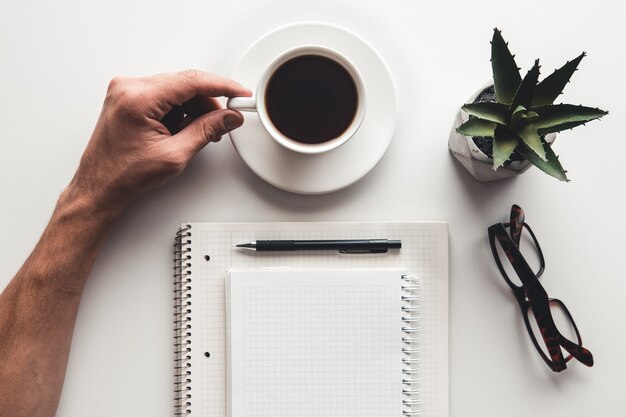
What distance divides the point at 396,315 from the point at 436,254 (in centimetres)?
10

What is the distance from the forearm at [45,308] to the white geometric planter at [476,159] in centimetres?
48

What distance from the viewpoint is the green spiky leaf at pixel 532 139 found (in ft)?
1.95

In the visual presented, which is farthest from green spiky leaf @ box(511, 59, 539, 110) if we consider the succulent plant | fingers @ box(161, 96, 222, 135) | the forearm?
the forearm

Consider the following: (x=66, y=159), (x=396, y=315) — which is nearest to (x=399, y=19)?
(x=396, y=315)

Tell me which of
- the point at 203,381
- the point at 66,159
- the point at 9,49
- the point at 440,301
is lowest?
the point at 203,381

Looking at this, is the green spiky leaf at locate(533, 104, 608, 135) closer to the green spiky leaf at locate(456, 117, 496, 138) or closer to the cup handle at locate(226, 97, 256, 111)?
the green spiky leaf at locate(456, 117, 496, 138)

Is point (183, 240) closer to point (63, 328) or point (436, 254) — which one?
point (63, 328)

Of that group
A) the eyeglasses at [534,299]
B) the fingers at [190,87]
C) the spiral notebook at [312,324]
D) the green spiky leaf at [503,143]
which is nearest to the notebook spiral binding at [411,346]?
the spiral notebook at [312,324]

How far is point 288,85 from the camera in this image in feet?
2.27

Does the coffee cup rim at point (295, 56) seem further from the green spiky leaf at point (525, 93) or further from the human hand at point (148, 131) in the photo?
the green spiky leaf at point (525, 93)

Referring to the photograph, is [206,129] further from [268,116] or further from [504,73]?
[504,73]

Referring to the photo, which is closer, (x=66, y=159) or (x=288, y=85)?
(x=288, y=85)

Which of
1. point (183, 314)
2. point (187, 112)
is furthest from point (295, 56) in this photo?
point (183, 314)

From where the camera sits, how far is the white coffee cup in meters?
0.67
